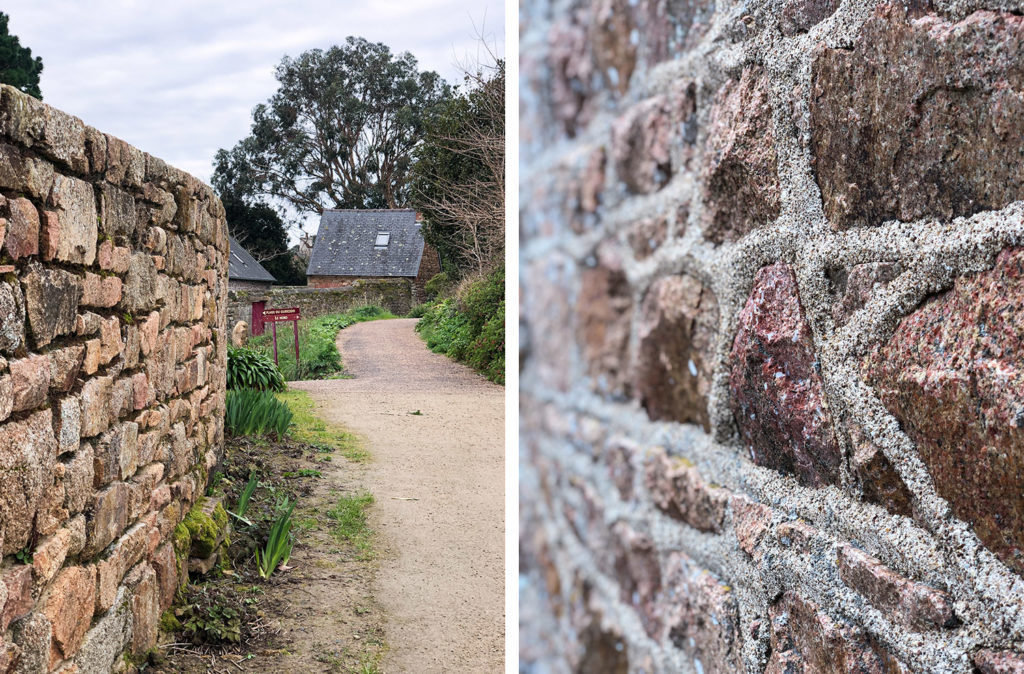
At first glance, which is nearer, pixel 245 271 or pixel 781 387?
pixel 781 387

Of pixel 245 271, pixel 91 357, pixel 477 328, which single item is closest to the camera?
pixel 91 357

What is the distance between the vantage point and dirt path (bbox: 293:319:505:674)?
2453 mm

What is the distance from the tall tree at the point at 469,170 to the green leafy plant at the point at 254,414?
4186 millimetres

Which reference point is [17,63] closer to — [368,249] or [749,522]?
[368,249]

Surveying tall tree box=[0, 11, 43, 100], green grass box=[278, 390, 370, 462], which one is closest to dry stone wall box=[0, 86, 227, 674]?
green grass box=[278, 390, 370, 462]

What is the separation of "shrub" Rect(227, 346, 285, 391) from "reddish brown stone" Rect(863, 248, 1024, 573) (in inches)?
181

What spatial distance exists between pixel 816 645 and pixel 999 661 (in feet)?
0.54

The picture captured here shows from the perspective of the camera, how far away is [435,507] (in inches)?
141

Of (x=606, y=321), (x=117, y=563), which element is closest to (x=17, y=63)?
(x=117, y=563)

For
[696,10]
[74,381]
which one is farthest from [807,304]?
[74,381]

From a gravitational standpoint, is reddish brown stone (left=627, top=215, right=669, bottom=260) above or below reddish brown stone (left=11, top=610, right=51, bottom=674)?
above

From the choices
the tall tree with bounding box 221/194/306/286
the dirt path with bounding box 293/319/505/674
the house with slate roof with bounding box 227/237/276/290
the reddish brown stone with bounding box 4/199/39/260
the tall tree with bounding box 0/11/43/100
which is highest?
the tall tree with bounding box 0/11/43/100

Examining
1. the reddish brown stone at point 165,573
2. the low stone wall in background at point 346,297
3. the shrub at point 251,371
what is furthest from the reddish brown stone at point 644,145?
the low stone wall in background at point 346,297

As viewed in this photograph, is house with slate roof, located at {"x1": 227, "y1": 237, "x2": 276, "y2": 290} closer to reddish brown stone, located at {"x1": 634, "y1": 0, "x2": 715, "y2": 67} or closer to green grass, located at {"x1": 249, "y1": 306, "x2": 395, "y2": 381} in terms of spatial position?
green grass, located at {"x1": 249, "y1": 306, "x2": 395, "y2": 381}
